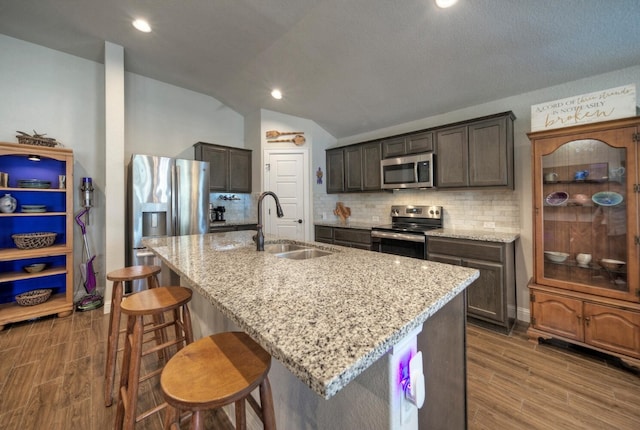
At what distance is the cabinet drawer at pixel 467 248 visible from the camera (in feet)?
8.07

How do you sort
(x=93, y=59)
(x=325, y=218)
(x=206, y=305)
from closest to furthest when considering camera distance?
(x=206, y=305)
(x=93, y=59)
(x=325, y=218)

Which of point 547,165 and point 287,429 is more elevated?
point 547,165

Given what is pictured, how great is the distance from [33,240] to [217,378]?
130 inches

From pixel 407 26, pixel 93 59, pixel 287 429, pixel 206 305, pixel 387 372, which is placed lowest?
pixel 287 429

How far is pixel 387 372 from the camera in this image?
2.26 feet

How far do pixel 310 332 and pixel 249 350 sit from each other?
45 centimetres

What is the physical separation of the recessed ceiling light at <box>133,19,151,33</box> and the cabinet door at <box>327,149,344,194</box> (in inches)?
108

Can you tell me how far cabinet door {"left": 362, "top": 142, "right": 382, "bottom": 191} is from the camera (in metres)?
3.78

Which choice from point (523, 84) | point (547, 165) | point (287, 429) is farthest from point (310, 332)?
point (523, 84)

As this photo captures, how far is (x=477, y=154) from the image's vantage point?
2.80m

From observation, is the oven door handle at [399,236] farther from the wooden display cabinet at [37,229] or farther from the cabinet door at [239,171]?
the wooden display cabinet at [37,229]

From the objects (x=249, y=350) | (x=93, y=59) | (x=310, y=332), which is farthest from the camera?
(x=93, y=59)

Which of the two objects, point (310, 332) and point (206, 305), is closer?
point (310, 332)

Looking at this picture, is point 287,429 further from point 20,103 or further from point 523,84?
point 20,103
